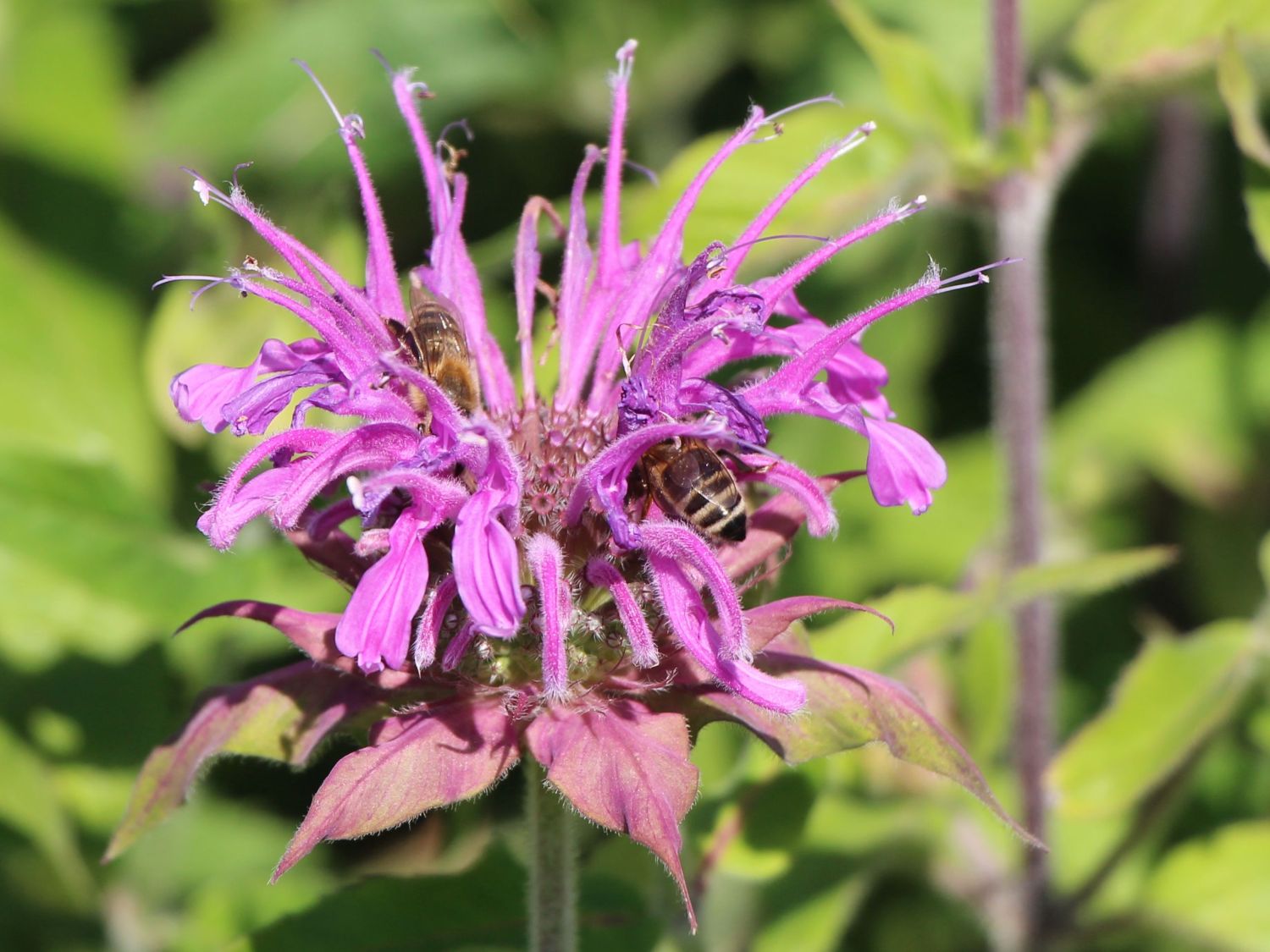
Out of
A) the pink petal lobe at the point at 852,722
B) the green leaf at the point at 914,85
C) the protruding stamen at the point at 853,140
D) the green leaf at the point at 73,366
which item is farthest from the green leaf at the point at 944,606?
the green leaf at the point at 73,366

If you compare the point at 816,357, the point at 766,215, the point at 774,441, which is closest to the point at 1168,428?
the point at 774,441

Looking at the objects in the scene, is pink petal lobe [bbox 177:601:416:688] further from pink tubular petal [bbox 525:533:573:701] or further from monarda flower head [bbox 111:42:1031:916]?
pink tubular petal [bbox 525:533:573:701]

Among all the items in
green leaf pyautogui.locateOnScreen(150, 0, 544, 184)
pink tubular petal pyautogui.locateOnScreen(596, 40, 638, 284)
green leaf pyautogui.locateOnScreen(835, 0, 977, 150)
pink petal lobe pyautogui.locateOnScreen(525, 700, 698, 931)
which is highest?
green leaf pyautogui.locateOnScreen(150, 0, 544, 184)

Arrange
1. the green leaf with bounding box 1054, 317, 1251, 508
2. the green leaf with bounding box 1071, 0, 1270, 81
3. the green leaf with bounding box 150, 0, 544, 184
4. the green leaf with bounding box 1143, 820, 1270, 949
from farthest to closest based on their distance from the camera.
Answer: the green leaf with bounding box 150, 0, 544, 184, the green leaf with bounding box 1054, 317, 1251, 508, the green leaf with bounding box 1143, 820, 1270, 949, the green leaf with bounding box 1071, 0, 1270, 81

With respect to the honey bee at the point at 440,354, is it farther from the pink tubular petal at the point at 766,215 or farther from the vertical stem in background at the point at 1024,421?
the vertical stem in background at the point at 1024,421

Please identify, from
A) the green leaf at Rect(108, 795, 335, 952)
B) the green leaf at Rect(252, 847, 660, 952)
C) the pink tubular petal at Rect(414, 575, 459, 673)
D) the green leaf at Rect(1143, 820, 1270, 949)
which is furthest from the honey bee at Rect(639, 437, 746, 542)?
the green leaf at Rect(1143, 820, 1270, 949)
